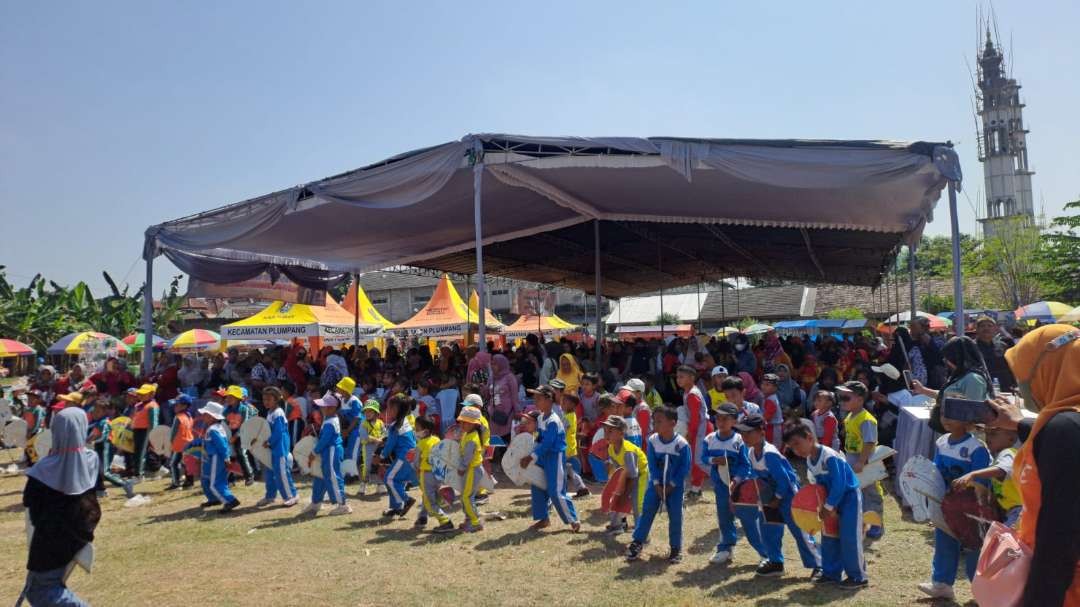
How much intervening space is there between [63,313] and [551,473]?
114 ft

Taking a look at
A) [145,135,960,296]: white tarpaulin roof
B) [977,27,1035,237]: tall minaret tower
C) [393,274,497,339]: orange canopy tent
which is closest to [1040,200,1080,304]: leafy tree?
[145,135,960,296]: white tarpaulin roof

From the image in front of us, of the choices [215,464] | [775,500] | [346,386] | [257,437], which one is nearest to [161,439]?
[215,464]

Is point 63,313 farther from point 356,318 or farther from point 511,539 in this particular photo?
point 511,539

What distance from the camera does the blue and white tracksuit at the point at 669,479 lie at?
19.5 ft

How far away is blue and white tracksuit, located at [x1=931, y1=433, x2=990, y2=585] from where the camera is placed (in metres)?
4.52

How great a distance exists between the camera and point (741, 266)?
2136 centimetres

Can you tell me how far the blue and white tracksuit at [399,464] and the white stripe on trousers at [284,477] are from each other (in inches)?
56.9

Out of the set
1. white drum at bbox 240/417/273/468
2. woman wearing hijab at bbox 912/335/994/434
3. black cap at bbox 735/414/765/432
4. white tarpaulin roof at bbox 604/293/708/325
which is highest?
white tarpaulin roof at bbox 604/293/708/325

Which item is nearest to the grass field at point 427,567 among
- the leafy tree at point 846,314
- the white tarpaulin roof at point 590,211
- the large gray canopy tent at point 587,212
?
the large gray canopy tent at point 587,212

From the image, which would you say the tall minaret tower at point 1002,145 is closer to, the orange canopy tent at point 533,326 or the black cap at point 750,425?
the orange canopy tent at point 533,326

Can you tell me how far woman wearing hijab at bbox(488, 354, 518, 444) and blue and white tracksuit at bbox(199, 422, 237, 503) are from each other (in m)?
3.46

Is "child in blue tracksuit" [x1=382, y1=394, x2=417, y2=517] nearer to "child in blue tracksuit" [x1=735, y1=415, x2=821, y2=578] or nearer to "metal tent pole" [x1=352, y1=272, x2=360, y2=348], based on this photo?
"child in blue tracksuit" [x1=735, y1=415, x2=821, y2=578]

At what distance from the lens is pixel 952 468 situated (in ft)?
15.2

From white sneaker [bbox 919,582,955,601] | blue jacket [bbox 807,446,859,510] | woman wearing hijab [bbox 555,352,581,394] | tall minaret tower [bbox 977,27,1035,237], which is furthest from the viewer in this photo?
tall minaret tower [bbox 977,27,1035,237]
